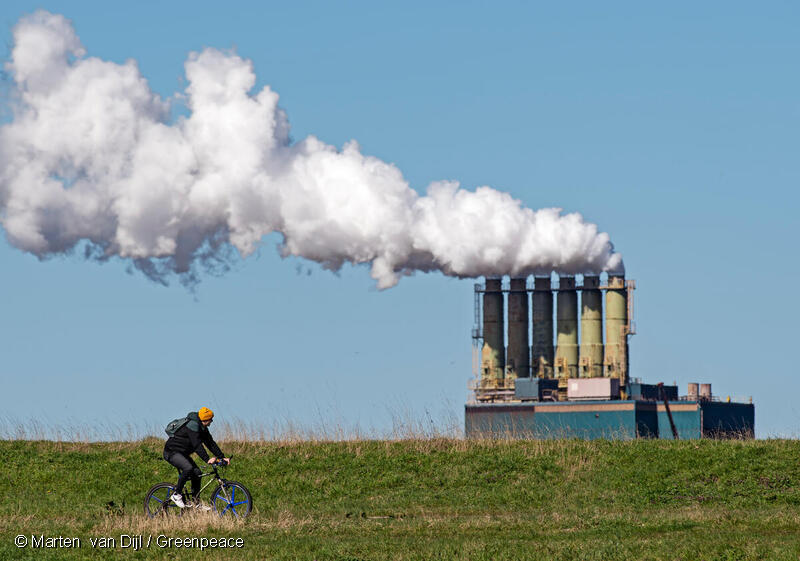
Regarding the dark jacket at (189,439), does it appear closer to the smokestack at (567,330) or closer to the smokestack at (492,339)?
the smokestack at (567,330)

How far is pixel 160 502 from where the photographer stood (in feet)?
70.0

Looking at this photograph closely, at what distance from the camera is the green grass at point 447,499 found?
18531mm

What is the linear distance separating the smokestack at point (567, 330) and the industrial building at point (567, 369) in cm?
9

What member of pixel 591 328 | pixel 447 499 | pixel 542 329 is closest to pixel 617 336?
pixel 591 328

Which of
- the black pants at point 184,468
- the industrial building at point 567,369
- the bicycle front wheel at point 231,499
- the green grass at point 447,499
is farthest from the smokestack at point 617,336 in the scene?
the black pants at point 184,468

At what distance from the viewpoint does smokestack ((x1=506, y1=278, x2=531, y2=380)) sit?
114562mm

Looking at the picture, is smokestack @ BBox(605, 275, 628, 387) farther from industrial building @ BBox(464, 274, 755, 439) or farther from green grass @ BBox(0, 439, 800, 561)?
green grass @ BBox(0, 439, 800, 561)

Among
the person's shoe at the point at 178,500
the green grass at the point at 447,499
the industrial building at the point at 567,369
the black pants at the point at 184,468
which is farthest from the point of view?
the industrial building at the point at 567,369

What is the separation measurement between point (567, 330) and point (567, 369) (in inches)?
141

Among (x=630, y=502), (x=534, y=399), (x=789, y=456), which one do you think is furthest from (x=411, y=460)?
(x=534, y=399)

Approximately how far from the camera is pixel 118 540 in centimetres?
1920

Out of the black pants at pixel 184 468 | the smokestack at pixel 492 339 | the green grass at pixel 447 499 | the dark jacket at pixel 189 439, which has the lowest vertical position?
the green grass at pixel 447 499

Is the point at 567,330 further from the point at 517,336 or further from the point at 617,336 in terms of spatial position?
the point at 517,336

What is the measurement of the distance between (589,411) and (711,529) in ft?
303
